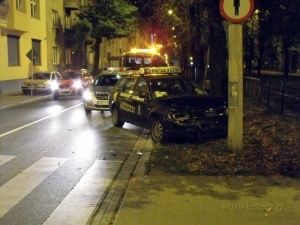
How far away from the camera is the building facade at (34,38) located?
2930cm

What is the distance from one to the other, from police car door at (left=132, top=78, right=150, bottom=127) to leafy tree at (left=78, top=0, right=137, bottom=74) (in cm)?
3302

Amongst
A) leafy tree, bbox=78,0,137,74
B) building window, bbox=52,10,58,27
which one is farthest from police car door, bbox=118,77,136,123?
leafy tree, bbox=78,0,137,74

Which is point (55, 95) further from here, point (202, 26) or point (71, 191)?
point (71, 191)

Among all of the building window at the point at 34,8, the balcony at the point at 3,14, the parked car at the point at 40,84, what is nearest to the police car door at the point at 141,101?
the parked car at the point at 40,84

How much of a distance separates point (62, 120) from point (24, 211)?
32.3ft

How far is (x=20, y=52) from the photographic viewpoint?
32.5 metres

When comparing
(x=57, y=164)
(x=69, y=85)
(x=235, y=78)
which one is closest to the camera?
(x=235, y=78)

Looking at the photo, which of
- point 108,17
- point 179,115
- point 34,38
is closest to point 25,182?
point 179,115

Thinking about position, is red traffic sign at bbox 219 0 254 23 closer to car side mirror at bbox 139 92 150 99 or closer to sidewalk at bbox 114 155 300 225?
sidewalk at bbox 114 155 300 225

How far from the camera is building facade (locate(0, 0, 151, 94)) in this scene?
2930cm

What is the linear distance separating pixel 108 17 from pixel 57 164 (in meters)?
38.1

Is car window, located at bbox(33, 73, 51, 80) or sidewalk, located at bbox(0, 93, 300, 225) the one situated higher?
car window, located at bbox(33, 73, 51, 80)

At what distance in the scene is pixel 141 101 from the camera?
12094 millimetres

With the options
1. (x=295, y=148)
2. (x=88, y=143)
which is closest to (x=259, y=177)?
(x=295, y=148)
